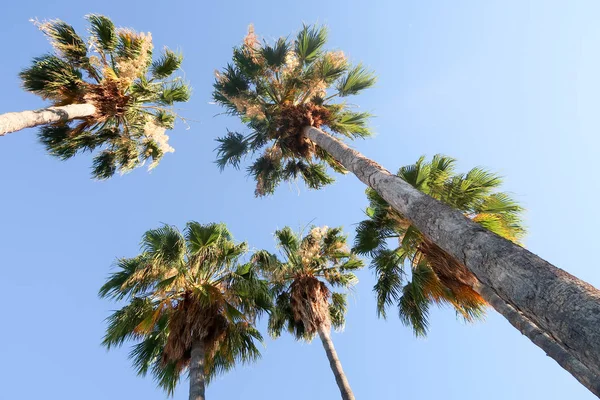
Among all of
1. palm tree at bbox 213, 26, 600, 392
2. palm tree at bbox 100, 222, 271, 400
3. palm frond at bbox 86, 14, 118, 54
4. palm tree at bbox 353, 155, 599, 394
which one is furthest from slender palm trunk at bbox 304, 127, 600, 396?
palm frond at bbox 86, 14, 118, 54

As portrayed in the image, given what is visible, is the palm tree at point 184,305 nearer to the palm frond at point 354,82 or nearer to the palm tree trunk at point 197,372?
the palm tree trunk at point 197,372

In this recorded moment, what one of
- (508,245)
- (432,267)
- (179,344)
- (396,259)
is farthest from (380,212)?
(508,245)

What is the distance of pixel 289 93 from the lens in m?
11.7

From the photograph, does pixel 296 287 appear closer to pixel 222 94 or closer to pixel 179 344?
pixel 179 344

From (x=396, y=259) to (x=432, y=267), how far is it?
1.16 meters

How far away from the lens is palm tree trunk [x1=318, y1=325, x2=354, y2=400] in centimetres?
888

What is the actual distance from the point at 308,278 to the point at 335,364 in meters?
2.47

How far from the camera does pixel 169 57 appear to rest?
1081cm

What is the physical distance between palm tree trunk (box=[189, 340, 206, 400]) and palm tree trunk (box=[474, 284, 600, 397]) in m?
6.06

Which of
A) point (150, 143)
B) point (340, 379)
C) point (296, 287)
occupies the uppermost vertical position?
point (150, 143)

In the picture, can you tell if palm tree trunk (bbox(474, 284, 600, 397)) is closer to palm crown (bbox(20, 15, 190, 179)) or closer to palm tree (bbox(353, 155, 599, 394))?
palm tree (bbox(353, 155, 599, 394))

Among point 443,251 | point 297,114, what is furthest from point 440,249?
point 297,114

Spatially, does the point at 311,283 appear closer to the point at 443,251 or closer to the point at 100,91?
the point at 443,251

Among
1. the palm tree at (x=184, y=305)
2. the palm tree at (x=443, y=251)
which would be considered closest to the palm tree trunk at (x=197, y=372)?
the palm tree at (x=184, y=305)
